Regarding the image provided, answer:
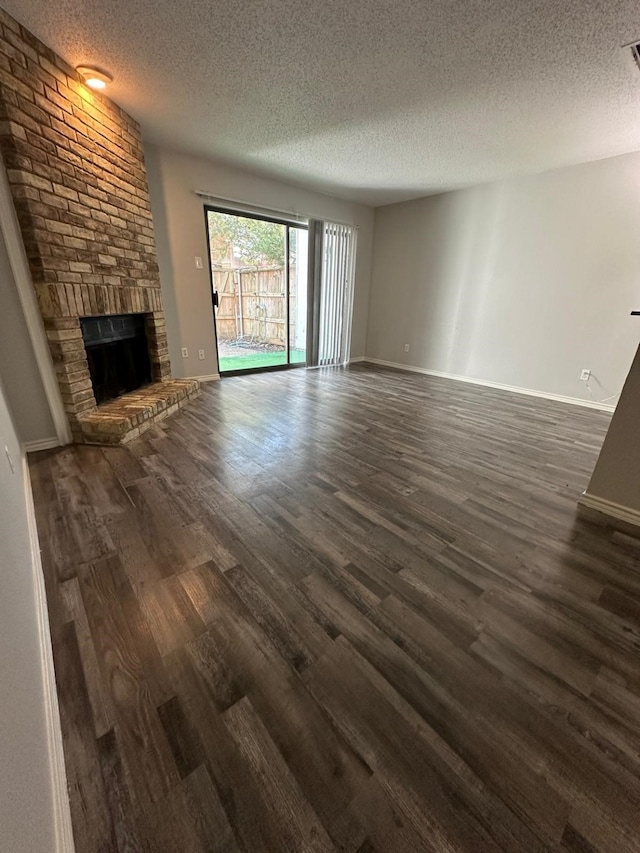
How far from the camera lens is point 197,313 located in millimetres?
4059

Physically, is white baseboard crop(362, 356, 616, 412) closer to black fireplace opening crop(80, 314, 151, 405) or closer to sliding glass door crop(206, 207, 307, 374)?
sliding glass door crop(206, 207, 307, 374)

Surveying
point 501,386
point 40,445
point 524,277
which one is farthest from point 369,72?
point 501,386

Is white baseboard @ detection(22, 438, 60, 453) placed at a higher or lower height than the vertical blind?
lower

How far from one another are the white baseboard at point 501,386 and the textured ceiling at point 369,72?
245 cm

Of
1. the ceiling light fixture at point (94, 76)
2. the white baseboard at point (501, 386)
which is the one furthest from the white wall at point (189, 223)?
the white baseboard at point (501, 386)

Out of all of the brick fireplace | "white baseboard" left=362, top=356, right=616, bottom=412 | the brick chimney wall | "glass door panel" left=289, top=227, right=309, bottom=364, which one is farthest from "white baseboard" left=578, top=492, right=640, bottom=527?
"glass door panel" left=289, top=227, right=309, bottom=364

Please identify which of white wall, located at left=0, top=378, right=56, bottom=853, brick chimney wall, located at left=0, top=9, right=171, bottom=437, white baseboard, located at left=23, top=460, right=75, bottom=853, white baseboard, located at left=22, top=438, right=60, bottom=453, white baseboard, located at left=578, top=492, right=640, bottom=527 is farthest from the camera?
white baseboard, located at left=22, top=438, right=60, bottom=453

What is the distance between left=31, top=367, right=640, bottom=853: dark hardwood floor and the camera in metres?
0.76

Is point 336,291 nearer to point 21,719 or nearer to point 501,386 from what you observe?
point 501,386

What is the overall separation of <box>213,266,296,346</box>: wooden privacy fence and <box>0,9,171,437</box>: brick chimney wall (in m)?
1.87

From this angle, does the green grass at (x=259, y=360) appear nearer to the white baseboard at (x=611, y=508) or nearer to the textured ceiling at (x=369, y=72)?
the textured ceiling at (x=369, y=72)

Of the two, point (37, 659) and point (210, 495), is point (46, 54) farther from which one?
point (37, 659)

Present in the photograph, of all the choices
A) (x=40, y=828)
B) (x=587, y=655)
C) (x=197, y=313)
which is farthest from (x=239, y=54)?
(x=587, y=655)

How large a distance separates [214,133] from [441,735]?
430 centimetres
